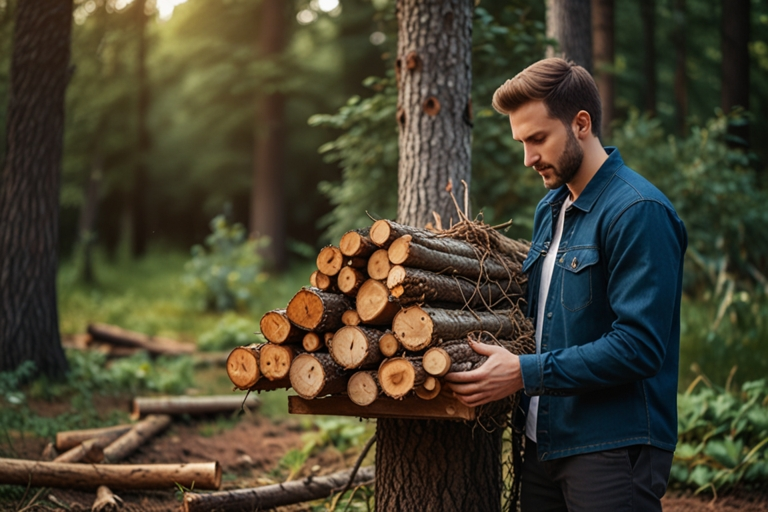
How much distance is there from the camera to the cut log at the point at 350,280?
2.84m

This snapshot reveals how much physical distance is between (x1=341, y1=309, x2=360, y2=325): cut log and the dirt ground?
6.78ft

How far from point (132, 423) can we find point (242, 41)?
49.1 ft

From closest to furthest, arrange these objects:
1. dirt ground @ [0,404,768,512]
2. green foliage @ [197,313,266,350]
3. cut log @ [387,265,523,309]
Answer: cut log @ [387,265,523,309] < dirt ground @ [0,404,768,512] < green foliage @ [197,313,266,350]

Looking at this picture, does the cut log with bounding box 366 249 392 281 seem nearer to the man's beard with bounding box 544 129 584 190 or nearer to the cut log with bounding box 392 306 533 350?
the cut log with bounding box 392 306 533 350

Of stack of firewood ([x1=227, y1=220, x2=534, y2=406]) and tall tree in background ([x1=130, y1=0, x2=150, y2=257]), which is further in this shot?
tall tree in background ([x1=130, y1=0, x2=150, y2=257])

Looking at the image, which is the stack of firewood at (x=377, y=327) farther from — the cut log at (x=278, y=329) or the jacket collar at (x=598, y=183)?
the jacket collar at (x=598, y=183)

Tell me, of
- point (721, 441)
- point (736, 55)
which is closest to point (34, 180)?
point (721, 441)

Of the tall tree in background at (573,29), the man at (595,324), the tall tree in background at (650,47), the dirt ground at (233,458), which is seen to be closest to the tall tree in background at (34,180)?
the dirt ground at (233,458)

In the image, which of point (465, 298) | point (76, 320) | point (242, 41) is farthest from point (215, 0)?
point (465, 298)

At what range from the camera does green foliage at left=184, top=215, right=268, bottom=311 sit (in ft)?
41.6

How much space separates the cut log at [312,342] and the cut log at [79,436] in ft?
9.92

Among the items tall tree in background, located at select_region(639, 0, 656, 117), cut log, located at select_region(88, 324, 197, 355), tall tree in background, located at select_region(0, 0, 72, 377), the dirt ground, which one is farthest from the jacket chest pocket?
tall tree in background, located at select_region(639, 0, 656, 117)

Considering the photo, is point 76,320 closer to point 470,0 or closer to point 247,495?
point 247,495

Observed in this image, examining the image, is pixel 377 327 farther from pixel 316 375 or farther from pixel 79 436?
pixel 79 436
